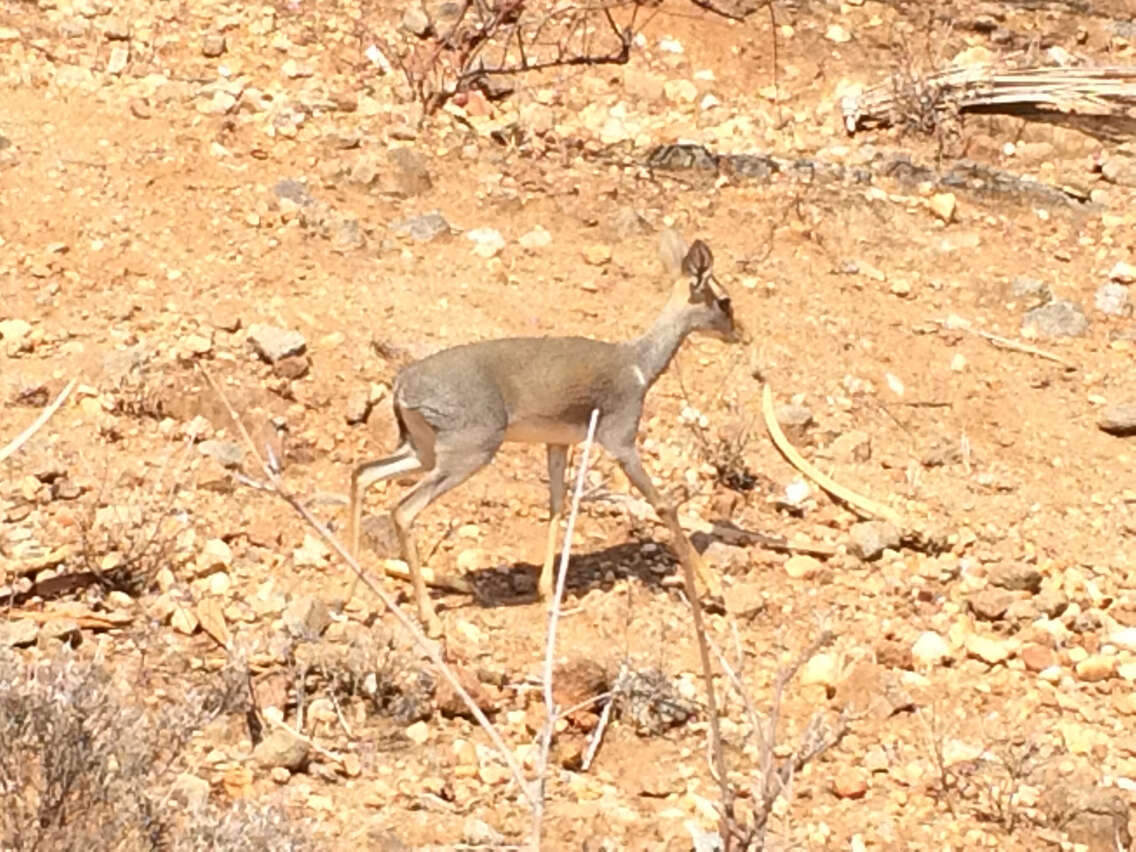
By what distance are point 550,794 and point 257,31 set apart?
5.71 m

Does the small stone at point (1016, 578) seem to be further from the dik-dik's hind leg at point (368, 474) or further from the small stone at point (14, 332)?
the small stone at point (14, 332)

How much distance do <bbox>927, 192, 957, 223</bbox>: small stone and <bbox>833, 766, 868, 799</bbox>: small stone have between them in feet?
14.6

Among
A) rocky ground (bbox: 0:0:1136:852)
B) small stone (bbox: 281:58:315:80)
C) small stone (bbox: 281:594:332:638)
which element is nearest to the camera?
rocky ground (bbox: 0:0:1136:852)

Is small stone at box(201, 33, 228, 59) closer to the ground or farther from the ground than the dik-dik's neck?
farther from the ground

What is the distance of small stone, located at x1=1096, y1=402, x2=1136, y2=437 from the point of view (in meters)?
8.55

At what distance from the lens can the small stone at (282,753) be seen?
576 cm

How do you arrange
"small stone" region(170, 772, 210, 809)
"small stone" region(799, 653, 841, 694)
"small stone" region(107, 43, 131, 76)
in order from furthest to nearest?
"small stone" region(107, 43, 131, 76) < "small stone" region(799, 653, 841, 694) < "small stone" region(170, 772, 210, 809)

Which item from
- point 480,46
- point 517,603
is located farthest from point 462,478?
point 480,46

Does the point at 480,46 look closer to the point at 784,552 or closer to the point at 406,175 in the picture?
the point at 406,175

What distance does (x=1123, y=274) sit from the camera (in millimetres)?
9750

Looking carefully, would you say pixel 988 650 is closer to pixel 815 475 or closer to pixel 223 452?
pixel 815 475

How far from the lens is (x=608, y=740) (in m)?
6.23

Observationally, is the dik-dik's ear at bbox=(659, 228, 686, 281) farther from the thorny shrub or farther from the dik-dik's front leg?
the thorny shrub

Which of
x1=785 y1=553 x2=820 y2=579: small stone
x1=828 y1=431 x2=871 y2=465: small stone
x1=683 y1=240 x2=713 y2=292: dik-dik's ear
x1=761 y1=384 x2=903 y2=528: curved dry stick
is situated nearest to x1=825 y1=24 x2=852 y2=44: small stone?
x1=761 y1=384 x2=903 y2=528: curved dry stick
